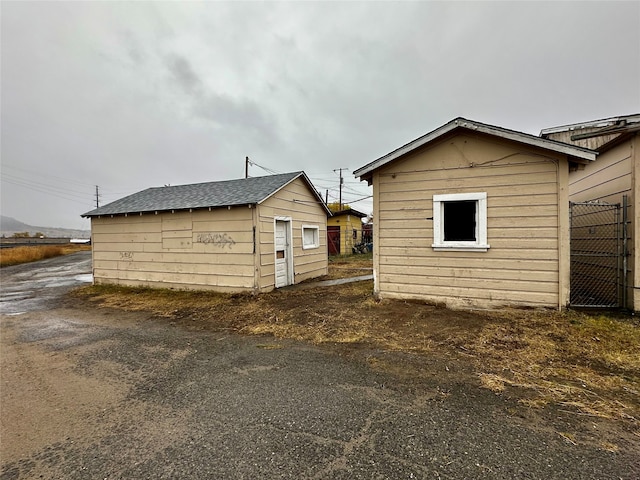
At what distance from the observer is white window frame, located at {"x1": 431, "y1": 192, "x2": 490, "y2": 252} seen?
611cm

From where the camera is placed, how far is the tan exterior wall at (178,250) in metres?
8.91

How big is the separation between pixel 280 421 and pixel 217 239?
7418 mm

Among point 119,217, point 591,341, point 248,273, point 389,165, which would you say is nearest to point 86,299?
point 119,217

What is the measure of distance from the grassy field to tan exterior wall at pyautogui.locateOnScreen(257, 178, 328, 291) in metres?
1.32

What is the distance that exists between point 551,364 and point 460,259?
9.59ft

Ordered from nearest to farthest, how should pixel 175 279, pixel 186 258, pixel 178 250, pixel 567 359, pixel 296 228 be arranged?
pixel 567 359
pixel 186 258
pixel 178 250
pixel 175 279
pixel 296 228

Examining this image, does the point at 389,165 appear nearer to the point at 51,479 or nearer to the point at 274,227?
the point at 274,227

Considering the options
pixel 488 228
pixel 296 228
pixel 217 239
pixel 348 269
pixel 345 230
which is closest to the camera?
pixel 488 228

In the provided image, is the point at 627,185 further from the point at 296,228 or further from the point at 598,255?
the point at 296,228

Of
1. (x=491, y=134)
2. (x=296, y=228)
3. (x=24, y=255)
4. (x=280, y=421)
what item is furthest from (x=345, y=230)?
(x=24, y=255)

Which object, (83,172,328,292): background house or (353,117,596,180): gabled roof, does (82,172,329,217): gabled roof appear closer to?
(83,172,328,292): background house

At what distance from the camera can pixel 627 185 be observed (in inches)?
225

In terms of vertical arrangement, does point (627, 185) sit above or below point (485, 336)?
above

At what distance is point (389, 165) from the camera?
22.7 feet
